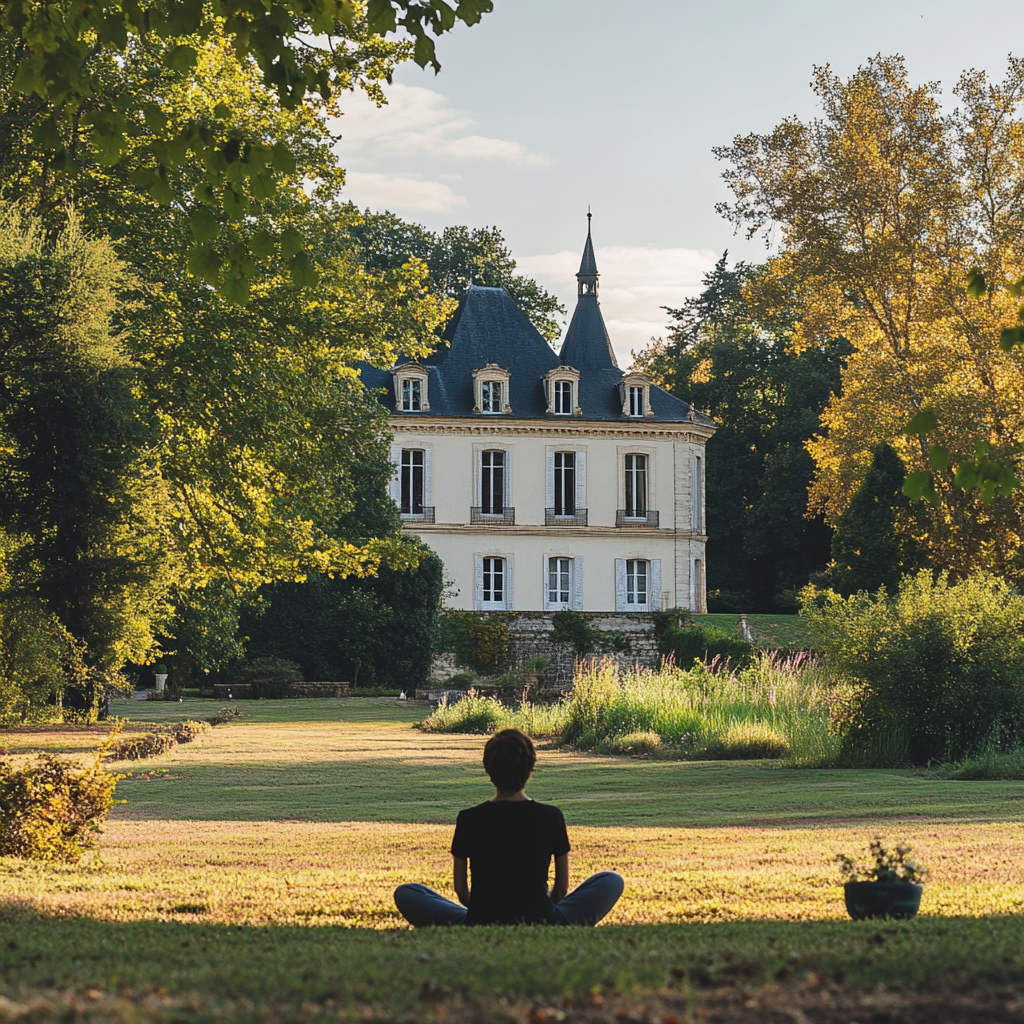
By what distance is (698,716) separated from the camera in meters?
18.7

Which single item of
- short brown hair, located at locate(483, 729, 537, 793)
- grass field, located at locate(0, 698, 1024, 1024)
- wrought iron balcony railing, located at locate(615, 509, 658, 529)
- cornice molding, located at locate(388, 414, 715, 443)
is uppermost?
cornice molding, located at locate(388, 414, 715, 443)

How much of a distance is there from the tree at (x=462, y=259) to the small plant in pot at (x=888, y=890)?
4541cm

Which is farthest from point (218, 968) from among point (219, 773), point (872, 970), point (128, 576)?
point (128, 576)

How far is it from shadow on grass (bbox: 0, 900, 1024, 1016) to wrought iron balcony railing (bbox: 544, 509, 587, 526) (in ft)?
126

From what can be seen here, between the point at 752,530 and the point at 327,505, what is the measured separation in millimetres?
32448

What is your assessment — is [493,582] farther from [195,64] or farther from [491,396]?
[195,64]

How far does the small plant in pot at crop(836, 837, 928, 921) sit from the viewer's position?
5387 millimetres

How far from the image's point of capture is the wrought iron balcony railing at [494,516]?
43.1m

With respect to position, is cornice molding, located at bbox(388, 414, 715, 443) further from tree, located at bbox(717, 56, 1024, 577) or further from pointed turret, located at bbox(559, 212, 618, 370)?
tree, located at bbox(717, 56, 1024, 577)

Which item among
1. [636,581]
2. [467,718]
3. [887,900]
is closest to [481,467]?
[636,581]

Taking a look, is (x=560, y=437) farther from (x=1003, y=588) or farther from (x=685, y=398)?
(x=1003, y=588)

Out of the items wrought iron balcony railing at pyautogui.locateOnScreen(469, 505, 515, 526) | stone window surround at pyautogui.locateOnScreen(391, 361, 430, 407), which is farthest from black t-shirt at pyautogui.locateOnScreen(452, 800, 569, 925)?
stone window surround at pyautogui.locateOnScreen(391, 361, 430, 407)

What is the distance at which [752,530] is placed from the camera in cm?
4962

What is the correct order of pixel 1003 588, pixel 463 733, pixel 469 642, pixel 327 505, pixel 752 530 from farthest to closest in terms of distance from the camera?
pixel 752 530
pixel 469 642
pixel 463 733
pixel 327 505
pixel 1003 588
